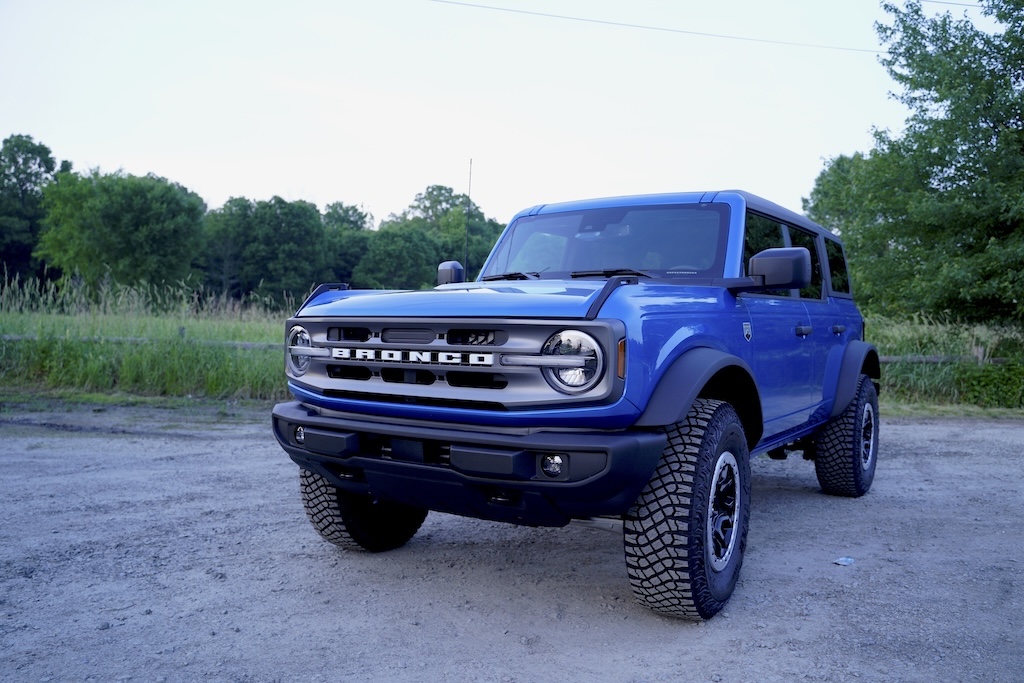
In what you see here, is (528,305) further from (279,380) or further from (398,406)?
(279,380)

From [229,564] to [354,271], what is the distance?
5867 cm

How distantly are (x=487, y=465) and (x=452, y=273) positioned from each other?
92.2 inches

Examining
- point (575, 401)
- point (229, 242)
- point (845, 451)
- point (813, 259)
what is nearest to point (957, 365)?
point (845, 451)

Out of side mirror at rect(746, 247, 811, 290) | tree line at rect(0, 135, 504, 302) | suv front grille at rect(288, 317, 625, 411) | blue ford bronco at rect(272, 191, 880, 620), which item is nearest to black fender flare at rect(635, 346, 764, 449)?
blue ford bronco at rect(272, 191, 880, 620)

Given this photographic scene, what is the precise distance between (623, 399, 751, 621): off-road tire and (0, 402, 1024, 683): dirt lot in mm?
152

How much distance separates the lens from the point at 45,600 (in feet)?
11.5

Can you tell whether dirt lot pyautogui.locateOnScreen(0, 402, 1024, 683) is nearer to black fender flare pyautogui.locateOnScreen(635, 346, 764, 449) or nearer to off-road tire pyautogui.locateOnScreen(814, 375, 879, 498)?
off-road tire pyautogui.locateOnScreen(814, 375, 879, 498)

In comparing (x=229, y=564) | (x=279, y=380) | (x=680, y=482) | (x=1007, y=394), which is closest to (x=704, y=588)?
(x=680, y=482)

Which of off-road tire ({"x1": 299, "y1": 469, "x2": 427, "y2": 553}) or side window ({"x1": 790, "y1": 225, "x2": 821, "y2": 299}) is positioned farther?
side window ({"x1": 790, "y1": 225, "x2": 821, "y2": 299})

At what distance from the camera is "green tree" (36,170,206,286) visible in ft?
179

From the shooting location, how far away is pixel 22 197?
2591 inches

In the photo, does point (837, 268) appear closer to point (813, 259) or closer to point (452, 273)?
point (813, 259)

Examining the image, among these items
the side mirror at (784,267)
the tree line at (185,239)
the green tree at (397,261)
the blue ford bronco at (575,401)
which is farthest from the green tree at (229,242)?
the side mirror at (784,267)

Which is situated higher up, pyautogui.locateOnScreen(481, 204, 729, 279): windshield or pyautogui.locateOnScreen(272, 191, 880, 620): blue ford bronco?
pyautogui.locateOnScreen(481, 204, 729, 279): windshield
